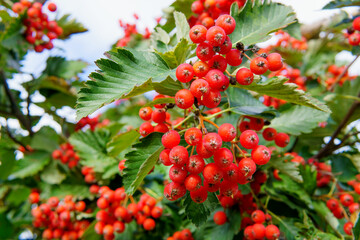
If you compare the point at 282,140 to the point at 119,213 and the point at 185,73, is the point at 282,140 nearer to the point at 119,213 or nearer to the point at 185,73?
the point at 185,73

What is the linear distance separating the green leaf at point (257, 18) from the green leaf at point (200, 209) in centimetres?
70

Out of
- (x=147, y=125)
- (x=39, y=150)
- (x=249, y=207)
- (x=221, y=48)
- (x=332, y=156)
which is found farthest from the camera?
(x=39, y=150)

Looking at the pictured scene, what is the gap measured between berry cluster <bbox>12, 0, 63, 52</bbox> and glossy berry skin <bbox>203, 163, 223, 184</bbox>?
256 centimetres

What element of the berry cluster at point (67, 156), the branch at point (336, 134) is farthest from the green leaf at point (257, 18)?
the berry cluster at point (67, 156)

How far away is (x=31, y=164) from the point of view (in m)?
2.83

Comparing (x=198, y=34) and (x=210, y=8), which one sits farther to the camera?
(x=210, y=8)

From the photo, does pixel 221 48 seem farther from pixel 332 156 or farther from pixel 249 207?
pixel 332 156

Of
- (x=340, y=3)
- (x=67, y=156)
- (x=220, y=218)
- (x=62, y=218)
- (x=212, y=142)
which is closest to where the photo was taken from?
(x=212, y=142)

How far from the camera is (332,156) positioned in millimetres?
2148

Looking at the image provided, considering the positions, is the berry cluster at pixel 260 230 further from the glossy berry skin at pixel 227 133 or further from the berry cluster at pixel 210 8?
the berry cluster at pixel 210 8

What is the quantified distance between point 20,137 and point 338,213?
10.1ft

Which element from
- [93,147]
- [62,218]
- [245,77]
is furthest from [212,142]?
[62,218]

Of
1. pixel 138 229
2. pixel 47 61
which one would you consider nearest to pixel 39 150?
pixel 47 61

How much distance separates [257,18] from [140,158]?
0.84 metres
